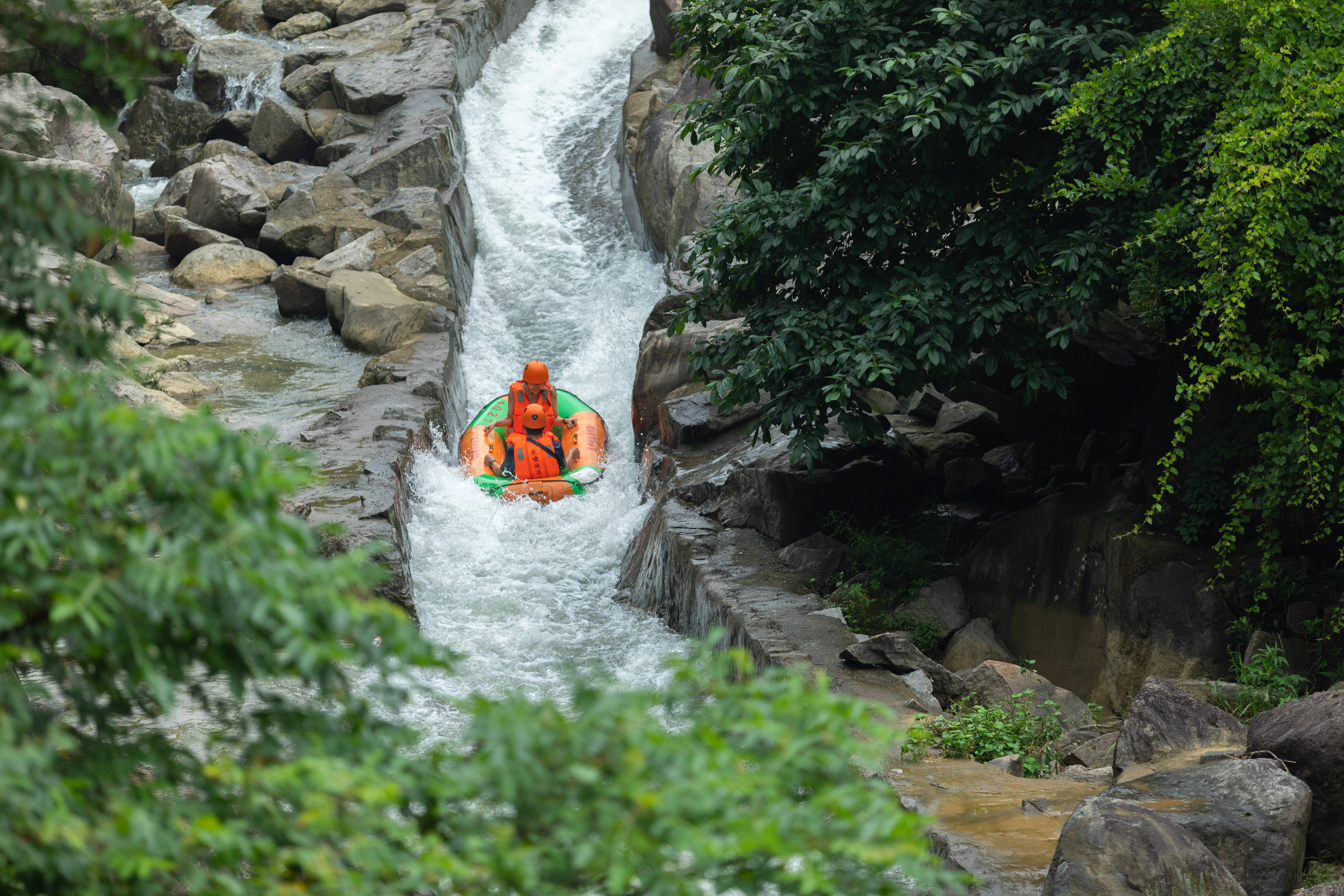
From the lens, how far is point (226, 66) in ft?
67.7

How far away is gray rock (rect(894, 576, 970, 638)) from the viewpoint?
800 centimetres

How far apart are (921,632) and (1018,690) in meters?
1.27

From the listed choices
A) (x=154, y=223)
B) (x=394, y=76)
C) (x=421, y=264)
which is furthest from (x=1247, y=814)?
(x=394, y=76)

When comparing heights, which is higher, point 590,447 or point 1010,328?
point 1010,328

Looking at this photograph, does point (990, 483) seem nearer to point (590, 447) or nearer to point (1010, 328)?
point (1010, 328)

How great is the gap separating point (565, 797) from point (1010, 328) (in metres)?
5.92

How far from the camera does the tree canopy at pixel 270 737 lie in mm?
1817

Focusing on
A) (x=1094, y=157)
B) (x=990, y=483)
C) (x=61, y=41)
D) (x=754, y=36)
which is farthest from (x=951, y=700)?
(x=61, y=41)

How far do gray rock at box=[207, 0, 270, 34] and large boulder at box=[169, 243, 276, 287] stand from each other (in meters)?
8.66

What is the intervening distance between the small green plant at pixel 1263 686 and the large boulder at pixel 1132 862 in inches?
75.5

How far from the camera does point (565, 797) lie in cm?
193

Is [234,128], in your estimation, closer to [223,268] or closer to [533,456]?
[223,268]

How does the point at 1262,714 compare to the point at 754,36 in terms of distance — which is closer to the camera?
the point at 1262,714

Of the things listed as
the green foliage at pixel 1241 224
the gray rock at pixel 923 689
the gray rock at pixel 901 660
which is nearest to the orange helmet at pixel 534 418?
the gray rock at pixel 901 660
